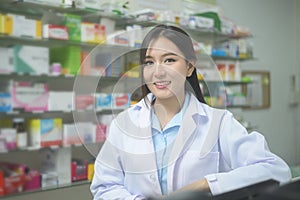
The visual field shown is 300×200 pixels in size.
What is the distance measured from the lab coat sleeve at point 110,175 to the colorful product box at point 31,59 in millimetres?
1580

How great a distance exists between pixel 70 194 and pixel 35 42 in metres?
1.11

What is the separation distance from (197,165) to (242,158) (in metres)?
0.12

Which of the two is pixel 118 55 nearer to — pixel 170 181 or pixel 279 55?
pixel 170 181

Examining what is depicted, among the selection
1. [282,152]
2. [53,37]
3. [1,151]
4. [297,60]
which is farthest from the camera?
[297,60]

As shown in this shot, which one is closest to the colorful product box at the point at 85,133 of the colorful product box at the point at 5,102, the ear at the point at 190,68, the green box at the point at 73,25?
the ear at the point at 190,68

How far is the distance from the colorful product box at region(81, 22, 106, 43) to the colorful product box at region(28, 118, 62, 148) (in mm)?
628

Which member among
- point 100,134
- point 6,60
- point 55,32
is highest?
point 55,32

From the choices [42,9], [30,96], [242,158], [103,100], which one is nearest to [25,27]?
[42,9]

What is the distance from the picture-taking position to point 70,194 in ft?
8.73

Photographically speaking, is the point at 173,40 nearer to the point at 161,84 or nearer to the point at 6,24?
the point at 161,84

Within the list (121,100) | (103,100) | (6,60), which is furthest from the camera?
(6,60)

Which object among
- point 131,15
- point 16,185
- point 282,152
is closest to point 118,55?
point 16,185

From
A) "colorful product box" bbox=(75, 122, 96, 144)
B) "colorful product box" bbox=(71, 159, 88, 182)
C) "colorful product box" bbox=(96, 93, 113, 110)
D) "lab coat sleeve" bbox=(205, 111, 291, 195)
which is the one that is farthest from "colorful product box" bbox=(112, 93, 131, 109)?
"colorful product box" bbox=(71, 159, 88, 182)

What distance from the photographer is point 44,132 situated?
98.9 inches
